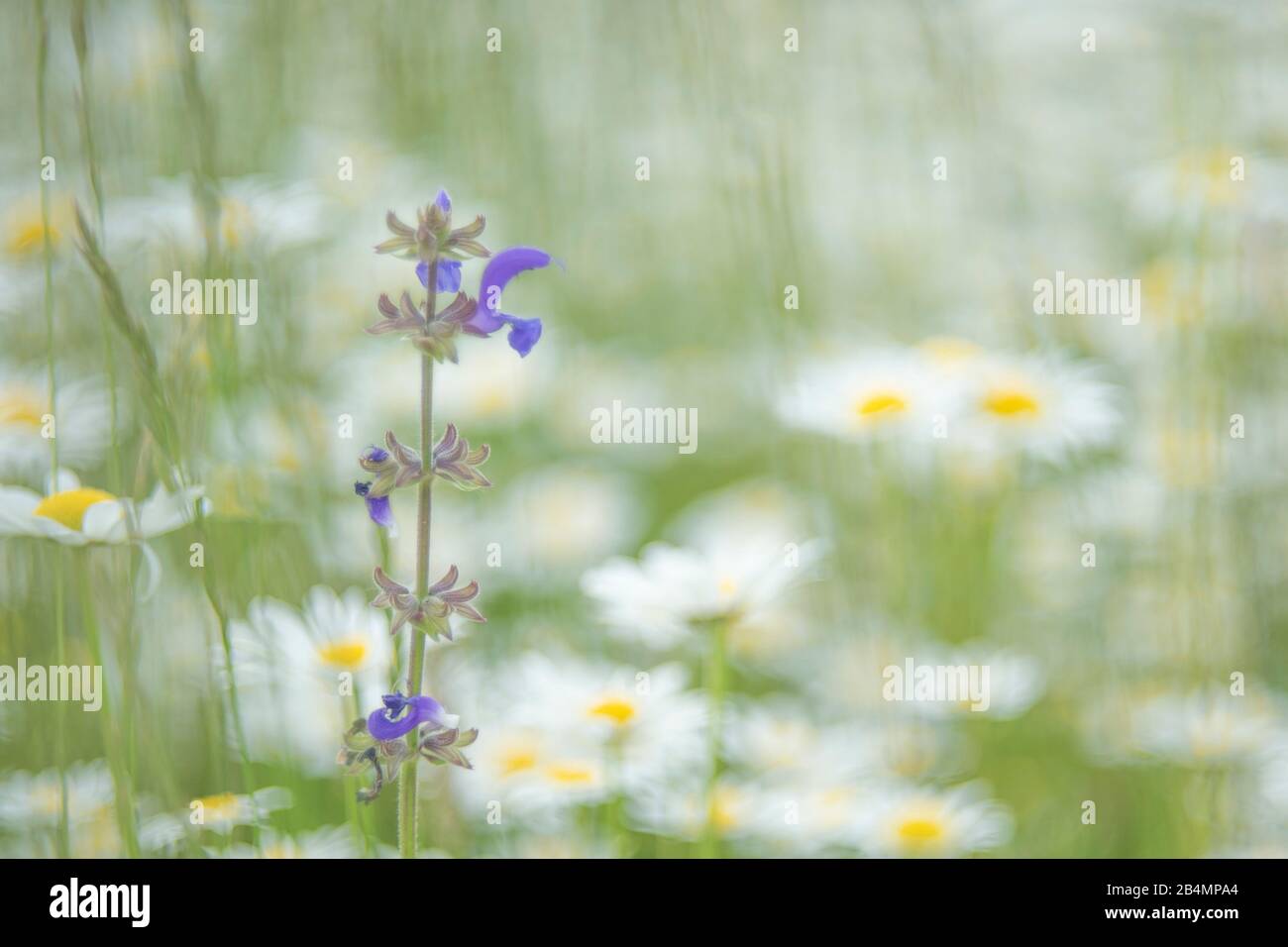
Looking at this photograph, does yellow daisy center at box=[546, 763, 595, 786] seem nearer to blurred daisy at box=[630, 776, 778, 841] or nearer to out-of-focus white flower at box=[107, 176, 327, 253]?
blurred daisy at box=[630, 776, 778, 841]

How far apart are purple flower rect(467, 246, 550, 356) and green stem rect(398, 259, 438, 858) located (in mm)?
28

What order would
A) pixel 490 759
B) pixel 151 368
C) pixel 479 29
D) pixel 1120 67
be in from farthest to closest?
pixel 1120 67 < pixel 479 29 < pixel 490 759 < pixel 151 368

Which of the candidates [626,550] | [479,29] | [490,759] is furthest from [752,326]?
[490,759]

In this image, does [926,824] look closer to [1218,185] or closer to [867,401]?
[867,401]

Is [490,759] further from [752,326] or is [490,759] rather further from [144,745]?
[752,326]

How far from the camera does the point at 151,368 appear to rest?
63cm

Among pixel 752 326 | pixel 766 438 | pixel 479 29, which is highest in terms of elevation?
pixel 479 29

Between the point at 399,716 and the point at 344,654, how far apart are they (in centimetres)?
37

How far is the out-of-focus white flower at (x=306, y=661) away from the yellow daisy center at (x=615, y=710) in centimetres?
18

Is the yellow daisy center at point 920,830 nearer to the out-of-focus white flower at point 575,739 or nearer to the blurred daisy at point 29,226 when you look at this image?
the out-of-focus white flower at point 575,739

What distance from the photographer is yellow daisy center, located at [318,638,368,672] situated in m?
0.88

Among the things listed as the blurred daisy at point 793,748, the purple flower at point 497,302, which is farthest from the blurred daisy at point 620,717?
the purple flower at point 497,302

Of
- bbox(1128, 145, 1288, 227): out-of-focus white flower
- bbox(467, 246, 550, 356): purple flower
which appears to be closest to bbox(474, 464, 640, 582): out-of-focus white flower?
bbox(467, 246, 550, 356): purple flower

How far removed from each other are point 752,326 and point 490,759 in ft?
3.13
